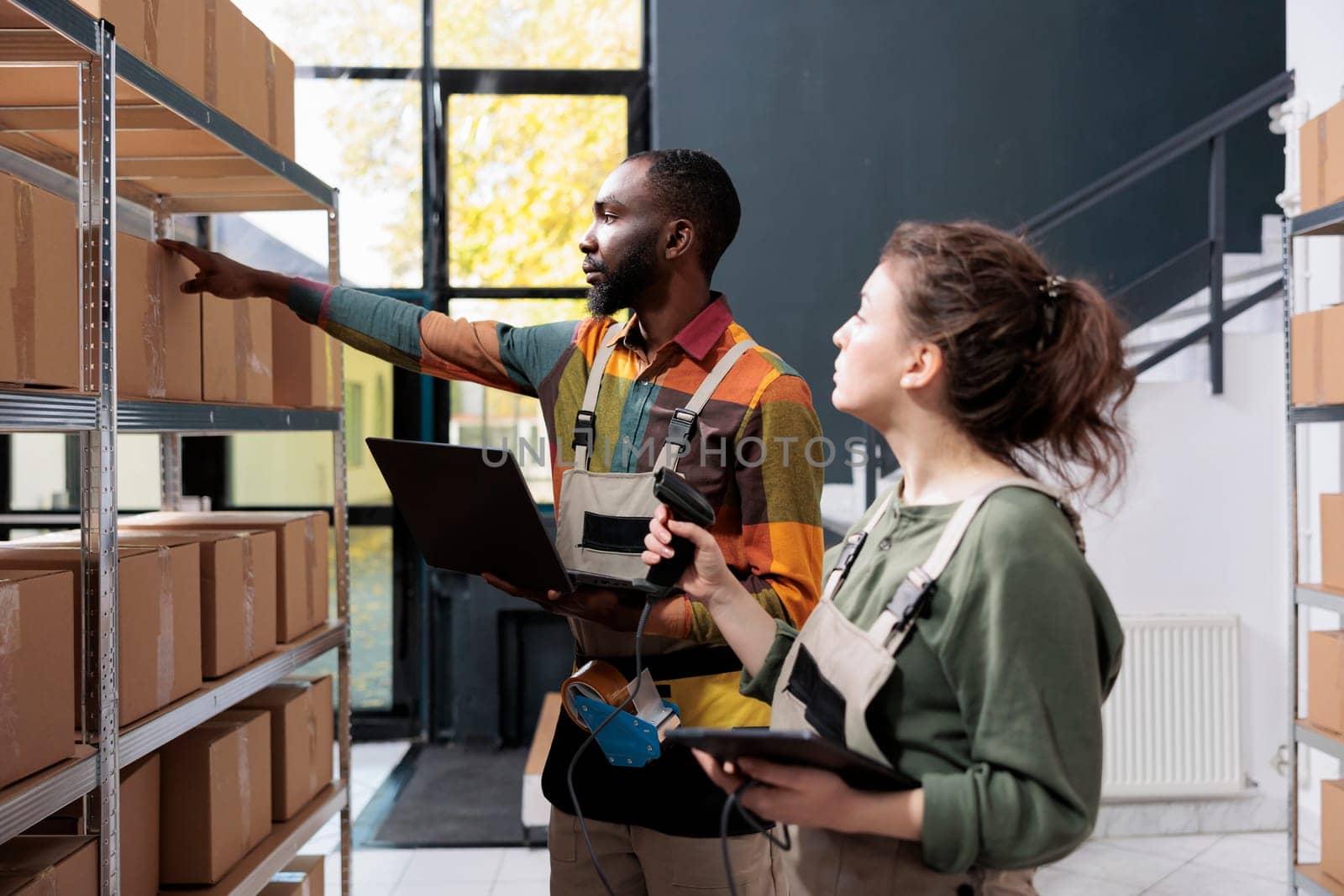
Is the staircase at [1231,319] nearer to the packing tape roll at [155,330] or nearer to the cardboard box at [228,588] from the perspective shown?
the cardboard box at [228,588]

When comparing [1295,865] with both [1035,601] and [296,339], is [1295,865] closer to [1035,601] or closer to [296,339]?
[1035,601]

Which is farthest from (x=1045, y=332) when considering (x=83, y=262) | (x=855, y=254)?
(x=855, y=254)

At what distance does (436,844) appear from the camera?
3.65m

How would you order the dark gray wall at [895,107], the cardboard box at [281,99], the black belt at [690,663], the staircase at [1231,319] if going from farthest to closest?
the dark gray wall at [895,107] < the staircase at [1231,319] < the cardboard box at [281,99] < the black belt at [690,663]

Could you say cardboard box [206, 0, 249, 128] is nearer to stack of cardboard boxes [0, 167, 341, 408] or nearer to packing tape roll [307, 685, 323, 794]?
stack of cardboard boxes [0, 167, 341, 408]

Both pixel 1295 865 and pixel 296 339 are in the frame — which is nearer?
pixel 296 339

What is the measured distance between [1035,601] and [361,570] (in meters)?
4.44

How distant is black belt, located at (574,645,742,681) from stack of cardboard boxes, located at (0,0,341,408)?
0.91 m

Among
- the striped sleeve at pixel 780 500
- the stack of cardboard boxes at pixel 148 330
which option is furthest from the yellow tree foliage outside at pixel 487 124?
the striped sleeve at pixel 780 500

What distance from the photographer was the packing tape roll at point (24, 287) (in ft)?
4.48

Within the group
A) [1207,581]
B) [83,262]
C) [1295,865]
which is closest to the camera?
[83,262]

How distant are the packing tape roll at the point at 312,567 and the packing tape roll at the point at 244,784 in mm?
424

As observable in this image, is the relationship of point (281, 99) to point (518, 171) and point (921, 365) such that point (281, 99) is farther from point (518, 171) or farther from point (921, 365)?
point (518, 171)

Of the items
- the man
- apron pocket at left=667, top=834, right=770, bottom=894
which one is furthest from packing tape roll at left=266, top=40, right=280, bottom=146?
apron pocket at left=667, top=834, right=770, bottom=894
